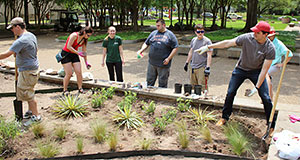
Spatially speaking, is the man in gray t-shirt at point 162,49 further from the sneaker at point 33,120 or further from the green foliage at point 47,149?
the green foliage at point 47,149

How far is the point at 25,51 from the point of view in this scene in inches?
183

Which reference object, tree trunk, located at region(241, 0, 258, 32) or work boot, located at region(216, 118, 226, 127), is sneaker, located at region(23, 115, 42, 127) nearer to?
work boot, located at region(216, 118, 226, 127)

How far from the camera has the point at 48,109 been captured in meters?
5.57

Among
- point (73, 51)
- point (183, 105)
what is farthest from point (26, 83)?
point (183, 105)

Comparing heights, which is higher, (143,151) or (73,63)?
(73,63)

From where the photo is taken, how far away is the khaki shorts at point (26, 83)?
15.8ft

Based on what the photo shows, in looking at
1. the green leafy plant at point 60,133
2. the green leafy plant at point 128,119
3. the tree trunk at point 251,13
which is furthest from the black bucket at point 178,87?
the tree trunk at point 251,13

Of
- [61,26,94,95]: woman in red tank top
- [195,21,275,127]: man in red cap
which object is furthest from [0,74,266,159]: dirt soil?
[61,26,94,95]: woman in red tank top

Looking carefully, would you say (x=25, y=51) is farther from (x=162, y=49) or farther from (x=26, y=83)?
(x=162, y=49)

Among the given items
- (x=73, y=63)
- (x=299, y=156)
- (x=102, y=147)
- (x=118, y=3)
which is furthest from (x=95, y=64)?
(x=118, y=3)

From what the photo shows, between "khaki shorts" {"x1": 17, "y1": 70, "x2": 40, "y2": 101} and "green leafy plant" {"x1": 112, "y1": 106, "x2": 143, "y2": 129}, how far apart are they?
1.44 m

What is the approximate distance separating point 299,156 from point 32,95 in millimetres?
3990

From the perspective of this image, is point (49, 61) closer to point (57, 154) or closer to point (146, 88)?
point (146, 88)

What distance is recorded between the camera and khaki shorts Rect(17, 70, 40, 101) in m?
4.82
